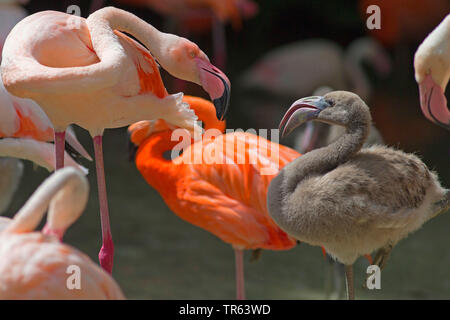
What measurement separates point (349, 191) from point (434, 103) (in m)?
0.73

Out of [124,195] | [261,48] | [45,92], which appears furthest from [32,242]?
[261,48]

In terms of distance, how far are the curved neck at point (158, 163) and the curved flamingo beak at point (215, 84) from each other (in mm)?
567

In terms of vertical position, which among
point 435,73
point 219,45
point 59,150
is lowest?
point 219,45

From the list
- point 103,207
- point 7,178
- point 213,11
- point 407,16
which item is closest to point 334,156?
point 103,207

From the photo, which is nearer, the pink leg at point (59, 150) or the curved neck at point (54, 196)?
the curved neck at point (54, 196)

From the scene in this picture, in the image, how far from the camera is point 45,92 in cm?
193

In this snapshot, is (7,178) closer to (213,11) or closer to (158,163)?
(158,163)

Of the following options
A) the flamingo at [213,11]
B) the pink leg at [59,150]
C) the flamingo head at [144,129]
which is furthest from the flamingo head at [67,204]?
the flamingo at [213,11]

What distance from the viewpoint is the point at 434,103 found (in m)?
2.66

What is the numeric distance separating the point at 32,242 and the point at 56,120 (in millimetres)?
669

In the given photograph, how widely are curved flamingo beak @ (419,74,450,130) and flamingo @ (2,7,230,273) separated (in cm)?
78

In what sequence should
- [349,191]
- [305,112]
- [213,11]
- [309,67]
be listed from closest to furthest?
1. [349,191]
2. [305,112]
3. [309,67]
4. [213,11]

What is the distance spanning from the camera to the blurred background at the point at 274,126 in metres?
3.58

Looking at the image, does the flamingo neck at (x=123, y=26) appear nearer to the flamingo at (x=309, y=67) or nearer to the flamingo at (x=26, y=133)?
the flamingo at (x=26, y=133)
